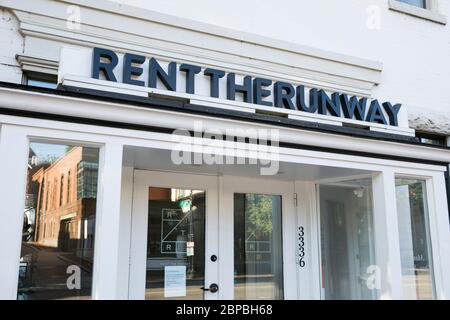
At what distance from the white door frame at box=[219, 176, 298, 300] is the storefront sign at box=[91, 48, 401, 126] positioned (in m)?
0.96

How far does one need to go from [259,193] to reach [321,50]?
207cm

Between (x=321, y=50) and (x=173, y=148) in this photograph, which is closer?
(x=173, y=148)

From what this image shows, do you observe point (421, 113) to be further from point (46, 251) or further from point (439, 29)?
point (46, 251)

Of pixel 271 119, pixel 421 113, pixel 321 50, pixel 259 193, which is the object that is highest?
pixel 321 50

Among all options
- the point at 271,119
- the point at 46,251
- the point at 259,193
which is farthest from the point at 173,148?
the point at 259,193

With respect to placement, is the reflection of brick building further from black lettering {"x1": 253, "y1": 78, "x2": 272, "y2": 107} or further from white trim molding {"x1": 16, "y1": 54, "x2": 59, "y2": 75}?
black lettering {"x1": 253, "y1": 78, "x2": 272, "y2": 107}

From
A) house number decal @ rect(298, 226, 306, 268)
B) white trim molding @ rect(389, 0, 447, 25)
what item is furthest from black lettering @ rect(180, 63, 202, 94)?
white trim molding @ rect(389, 0, 447, 25)

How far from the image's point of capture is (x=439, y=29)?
7.21 m

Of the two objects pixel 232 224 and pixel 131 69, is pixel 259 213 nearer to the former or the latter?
pixel 232 224

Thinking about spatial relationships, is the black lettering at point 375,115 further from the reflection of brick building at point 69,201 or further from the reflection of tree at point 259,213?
the reflection of brick building at point 69,201

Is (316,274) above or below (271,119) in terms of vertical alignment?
below

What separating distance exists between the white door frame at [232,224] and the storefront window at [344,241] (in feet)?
1.27
